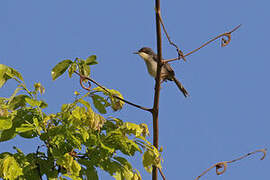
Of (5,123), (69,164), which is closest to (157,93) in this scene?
(69,164)

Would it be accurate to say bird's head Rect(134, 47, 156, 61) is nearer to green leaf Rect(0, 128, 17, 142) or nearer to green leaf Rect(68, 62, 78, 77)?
green leaf Rect(68, 62, 78, 77)

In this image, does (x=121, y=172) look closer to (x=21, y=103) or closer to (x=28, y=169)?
(x=28, y=169)

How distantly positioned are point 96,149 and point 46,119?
44 cm

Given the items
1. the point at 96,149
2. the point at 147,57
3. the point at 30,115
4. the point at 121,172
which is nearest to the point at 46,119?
the point at 30,115

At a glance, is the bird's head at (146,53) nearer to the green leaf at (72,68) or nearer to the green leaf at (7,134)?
the green leaf at (72,68)

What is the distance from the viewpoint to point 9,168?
9.52 ft

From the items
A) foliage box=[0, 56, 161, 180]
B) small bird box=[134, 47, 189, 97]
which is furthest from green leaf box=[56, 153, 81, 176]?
small bird box=[134, 47, 189, 97]

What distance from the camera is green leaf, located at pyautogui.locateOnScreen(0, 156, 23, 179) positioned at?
2879mm

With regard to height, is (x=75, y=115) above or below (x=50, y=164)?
above

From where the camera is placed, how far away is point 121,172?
3.32m

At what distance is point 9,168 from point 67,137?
1.47 ft

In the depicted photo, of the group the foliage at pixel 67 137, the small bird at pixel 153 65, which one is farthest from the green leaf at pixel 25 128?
the small bird at pixel 153 65

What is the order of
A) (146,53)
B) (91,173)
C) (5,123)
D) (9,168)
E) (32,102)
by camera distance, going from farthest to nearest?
(146,53), (91,173), (32,102), (5,123), (9,168)

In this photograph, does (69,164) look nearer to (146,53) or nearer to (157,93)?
(157,93)
